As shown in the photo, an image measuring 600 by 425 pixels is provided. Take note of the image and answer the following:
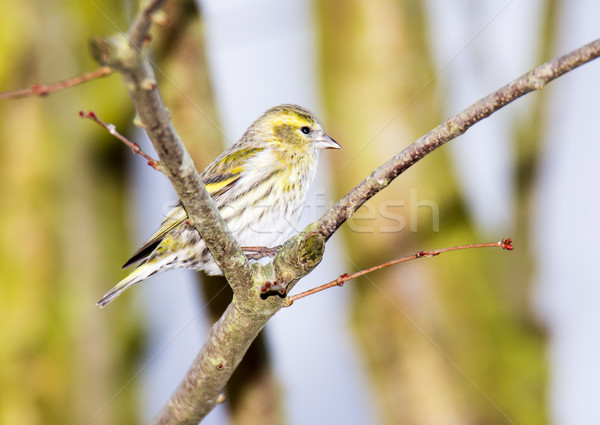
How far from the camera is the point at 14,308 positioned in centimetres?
523

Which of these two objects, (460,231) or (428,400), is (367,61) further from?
(428,400)

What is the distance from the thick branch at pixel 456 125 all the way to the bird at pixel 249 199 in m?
1.94

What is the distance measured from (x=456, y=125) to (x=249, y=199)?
2.59 metres

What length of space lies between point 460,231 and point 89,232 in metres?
3.16

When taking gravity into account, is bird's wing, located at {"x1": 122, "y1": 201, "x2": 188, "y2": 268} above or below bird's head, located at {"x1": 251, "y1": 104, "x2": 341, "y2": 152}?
below

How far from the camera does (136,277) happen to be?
176 inches

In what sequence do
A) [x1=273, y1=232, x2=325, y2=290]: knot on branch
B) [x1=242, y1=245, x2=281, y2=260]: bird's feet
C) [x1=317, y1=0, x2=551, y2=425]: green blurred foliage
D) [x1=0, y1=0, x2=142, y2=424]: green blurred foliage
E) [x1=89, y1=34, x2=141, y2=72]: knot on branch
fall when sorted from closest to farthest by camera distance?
1. [x1=89, y1=34, x2=141, y2=72]: knot on branch
2. [x1=273, y1=232, x2=325, y2=290]: knot on branch
3. [x1=242, y1=245, x2=281, y2=260]: bird's feet
4. [x1=0, y1=0, x2=142, y2=424]: green blurred foliage
5. [x1=317, y1=0, x2=551, y2=425]: green blurred foliage

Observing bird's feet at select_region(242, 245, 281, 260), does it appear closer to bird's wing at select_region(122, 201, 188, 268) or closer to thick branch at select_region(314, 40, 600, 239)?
bird's wing at select_region(122, 201, 188, 268)

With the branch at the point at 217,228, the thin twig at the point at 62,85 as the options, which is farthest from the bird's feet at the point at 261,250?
the thin twig at the point at 62,85

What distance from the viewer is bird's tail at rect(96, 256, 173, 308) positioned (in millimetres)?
4465

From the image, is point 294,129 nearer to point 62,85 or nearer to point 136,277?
point 136,277

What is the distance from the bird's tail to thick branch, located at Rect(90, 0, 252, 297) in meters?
1.72

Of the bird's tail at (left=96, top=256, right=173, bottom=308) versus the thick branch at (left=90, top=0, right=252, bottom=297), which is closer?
the thick branch at (left=90, top=0, right=252, bottom=297)

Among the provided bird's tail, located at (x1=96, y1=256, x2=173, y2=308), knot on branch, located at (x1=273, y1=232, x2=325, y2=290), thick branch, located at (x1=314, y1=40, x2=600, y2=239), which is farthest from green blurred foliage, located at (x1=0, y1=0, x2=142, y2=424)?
thick branch, located at (x1=314, y1=40, x2=600, y2=239)
